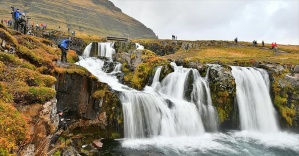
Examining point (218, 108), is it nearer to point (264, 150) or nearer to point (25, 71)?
point (264, 150)

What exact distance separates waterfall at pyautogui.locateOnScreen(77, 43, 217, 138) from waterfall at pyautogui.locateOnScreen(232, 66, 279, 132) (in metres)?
5.11

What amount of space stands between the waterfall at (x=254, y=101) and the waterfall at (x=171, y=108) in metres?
5.11

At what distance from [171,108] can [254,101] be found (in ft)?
44.2

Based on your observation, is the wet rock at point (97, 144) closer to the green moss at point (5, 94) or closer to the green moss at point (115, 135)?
the green moss at point (115, 135)

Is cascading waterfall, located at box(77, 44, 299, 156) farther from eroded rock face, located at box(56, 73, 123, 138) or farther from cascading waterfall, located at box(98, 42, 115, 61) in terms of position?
cascading waterfall, located at box(98, 42, 115, 61)

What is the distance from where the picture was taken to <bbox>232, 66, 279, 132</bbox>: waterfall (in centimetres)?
3125

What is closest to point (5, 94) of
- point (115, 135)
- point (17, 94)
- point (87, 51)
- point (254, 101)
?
point (17, 94)

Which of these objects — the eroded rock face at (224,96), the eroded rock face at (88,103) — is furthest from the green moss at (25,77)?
the eroded rock face at (224,96)

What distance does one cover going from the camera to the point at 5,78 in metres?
11.2

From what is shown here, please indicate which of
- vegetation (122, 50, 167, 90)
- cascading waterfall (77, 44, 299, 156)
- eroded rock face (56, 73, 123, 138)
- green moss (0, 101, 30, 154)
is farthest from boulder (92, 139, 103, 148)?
vegetation (122, 50, 167, 90)

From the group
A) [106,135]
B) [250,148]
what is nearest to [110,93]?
[106,135]

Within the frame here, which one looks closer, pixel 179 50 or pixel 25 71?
pixel 25 71

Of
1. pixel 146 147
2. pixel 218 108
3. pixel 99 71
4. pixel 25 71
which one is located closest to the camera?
pixel 25 71

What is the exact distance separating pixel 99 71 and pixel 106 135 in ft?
56.6
